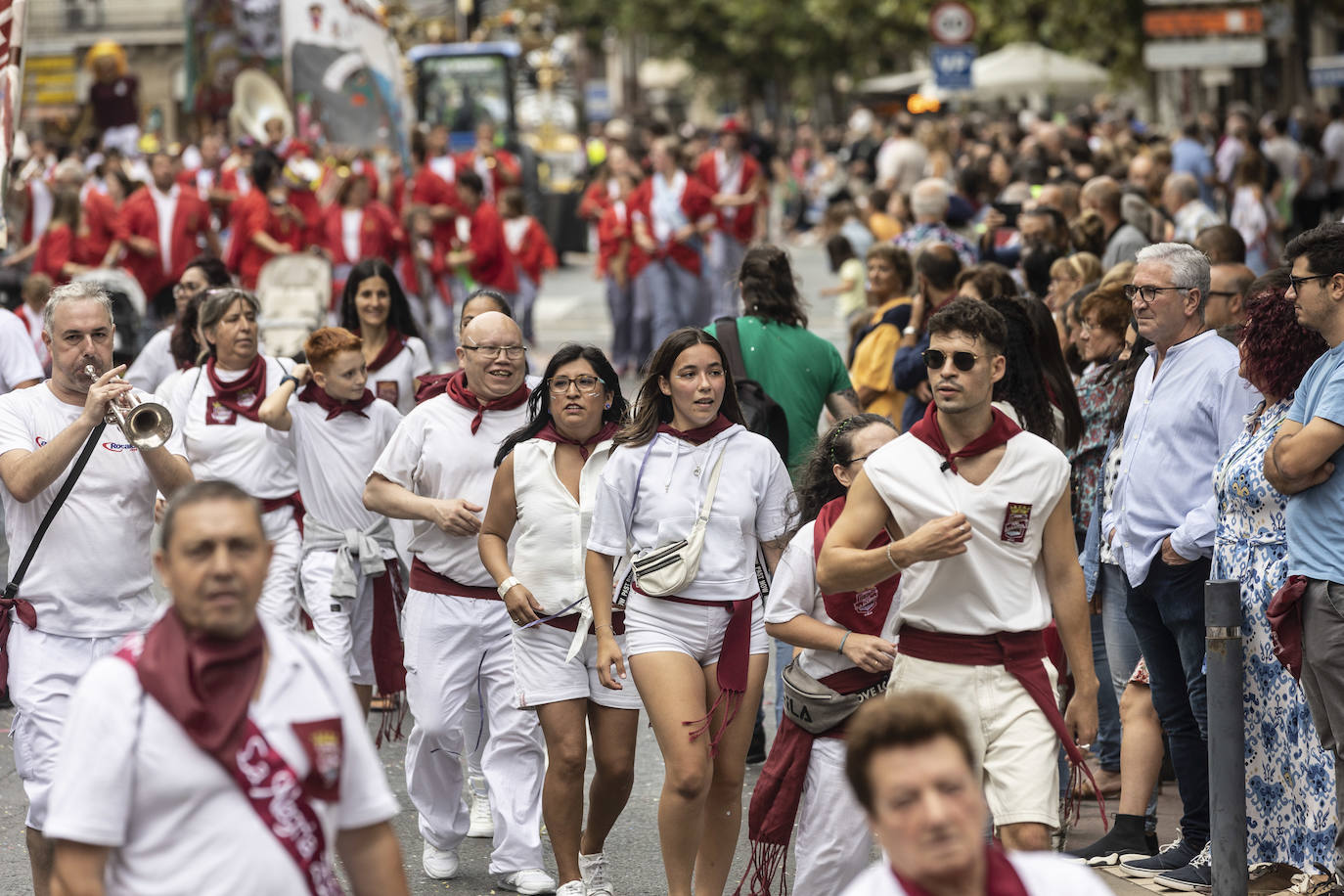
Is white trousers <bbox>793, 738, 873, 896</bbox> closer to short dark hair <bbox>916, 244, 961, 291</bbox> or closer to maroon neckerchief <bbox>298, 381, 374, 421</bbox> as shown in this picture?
maroon neckerchief <bbox>298, 381, 374, 421</bbox>

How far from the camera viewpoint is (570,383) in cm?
637

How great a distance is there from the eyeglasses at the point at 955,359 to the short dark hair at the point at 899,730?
2029mm

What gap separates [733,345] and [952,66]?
18.7 metres

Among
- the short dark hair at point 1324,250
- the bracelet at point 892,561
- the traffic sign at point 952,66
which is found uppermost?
the traffic sign at point 952,66

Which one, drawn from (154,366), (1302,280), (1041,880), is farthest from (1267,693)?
(154,366)

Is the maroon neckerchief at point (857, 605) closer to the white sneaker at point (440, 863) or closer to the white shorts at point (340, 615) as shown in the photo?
the white sneaker at point (440, 863)

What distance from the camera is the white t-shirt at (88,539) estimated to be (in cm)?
580

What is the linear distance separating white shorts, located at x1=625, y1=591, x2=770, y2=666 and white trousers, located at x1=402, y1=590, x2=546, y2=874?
921 millimetres

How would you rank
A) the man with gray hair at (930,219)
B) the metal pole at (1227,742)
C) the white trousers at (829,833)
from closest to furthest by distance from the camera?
the white trousers at (829,833), the metal pole at (1227,742), the man with gray hair at (930,219)

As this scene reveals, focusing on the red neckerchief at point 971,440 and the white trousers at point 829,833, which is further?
the white trousers at point 829,833

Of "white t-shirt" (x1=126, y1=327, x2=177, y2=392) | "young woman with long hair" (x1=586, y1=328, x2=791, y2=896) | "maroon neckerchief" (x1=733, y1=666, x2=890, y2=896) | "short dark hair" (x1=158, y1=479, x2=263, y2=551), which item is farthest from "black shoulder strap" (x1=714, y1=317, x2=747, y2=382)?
"short dark hair" (x1=158, y1=479, x2=263, y2=551)

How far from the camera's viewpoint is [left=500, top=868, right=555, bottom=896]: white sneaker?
641 cm

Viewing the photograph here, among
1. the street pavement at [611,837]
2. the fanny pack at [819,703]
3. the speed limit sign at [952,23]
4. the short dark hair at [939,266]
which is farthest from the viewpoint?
the speed limit sign at [952,23]

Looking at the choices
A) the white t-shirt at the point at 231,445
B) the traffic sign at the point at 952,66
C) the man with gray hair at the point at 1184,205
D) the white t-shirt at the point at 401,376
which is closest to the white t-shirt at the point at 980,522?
the white t-shirt at the point at 231,445
